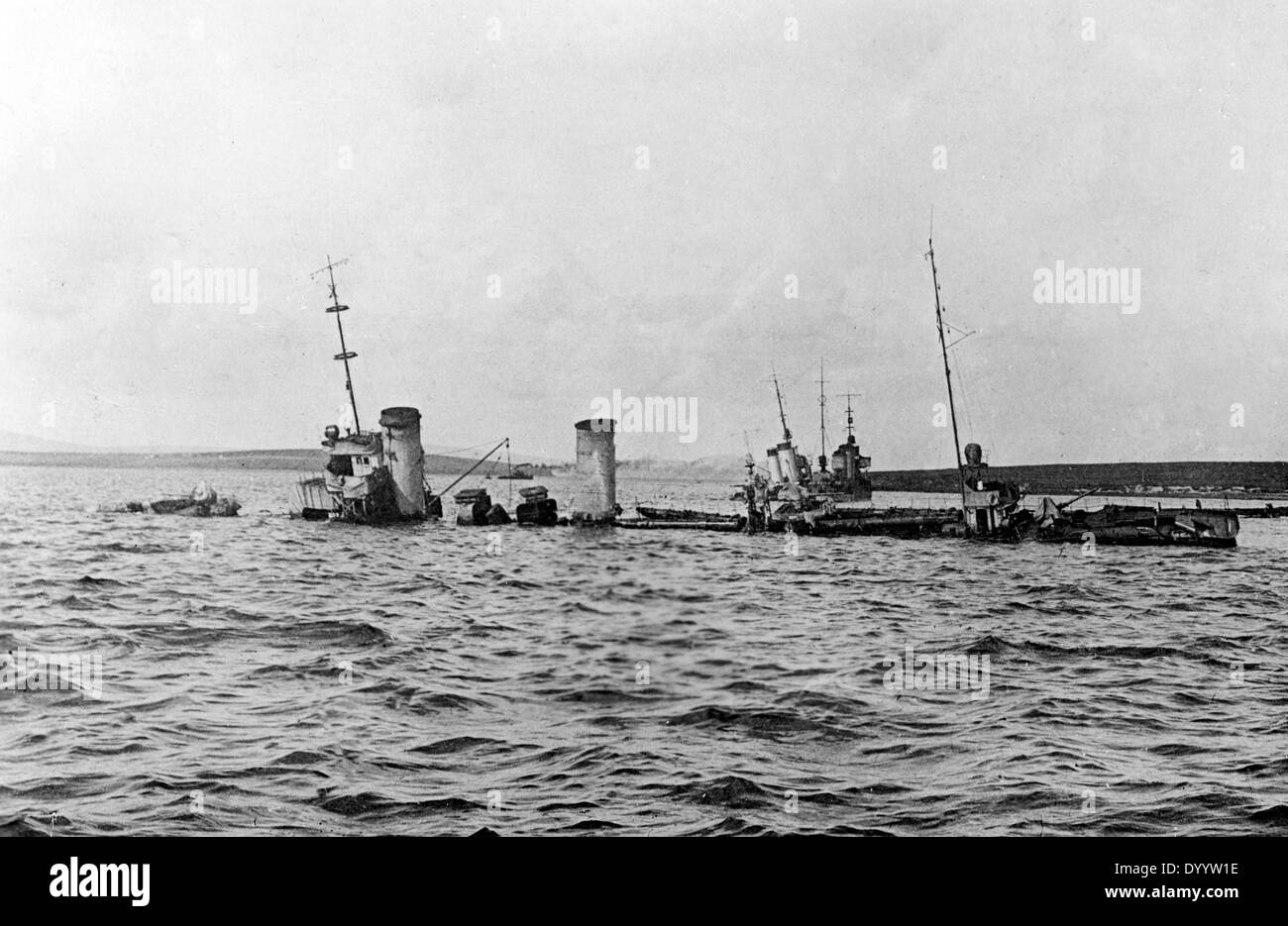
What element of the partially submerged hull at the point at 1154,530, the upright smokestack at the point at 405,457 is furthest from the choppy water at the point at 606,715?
the partially submerged hull at the point at 1154,530

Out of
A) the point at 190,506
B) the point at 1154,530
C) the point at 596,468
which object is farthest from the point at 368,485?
the point at 1154,530

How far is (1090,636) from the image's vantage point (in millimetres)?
8117

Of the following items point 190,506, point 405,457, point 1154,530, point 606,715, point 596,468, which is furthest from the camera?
point 190,506

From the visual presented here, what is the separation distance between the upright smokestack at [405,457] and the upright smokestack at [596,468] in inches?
78.7

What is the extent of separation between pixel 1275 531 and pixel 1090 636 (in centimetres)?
2004

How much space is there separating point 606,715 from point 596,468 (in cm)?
176

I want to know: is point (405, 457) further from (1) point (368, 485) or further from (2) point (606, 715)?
(2) point (606, 715)

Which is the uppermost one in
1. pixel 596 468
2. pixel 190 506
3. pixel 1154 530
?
pixel 596 468

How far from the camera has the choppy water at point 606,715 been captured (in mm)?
4406

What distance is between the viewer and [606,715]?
4.84m
